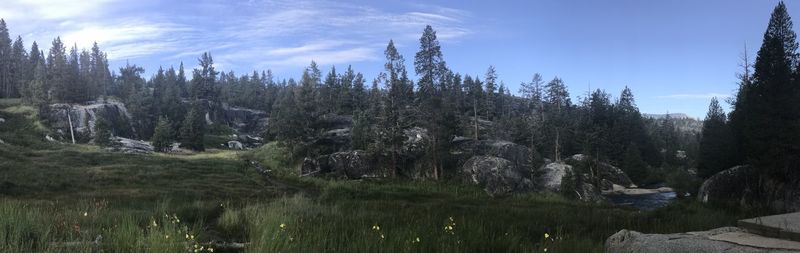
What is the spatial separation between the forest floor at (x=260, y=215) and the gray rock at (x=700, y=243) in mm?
486

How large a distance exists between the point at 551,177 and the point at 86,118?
95697 mm

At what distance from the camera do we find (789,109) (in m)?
38.4

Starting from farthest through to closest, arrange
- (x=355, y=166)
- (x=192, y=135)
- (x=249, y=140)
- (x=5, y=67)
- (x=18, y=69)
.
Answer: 1. (x=18, y=69)
2. (x=249, y=140)
3. (x=5, y=67)
4. (x=192, y=135)
5. (x=355, y=166)

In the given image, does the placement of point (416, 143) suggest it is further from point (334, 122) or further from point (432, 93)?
point (334, 122)

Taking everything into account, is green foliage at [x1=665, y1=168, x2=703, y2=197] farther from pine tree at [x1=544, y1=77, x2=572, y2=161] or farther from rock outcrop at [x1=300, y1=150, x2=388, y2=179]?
rock outcrop at [x1=300, y1=150, x2=388, y2=179]

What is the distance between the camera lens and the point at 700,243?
6.79 metres

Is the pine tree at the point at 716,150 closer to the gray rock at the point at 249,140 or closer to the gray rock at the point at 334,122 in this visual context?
the gray rock at the point at 334,122

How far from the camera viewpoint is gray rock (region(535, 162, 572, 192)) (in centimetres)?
5112

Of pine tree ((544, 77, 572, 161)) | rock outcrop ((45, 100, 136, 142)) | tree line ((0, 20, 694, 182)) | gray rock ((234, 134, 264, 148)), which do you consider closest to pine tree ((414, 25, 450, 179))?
tree line ((0, 20, 694, 182))

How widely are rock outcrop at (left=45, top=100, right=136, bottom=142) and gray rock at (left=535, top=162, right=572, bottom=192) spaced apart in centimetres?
7833

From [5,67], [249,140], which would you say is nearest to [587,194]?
[249,140]

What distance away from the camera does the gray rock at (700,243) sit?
6.44 meters

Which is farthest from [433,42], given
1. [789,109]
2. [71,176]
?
[71,176]

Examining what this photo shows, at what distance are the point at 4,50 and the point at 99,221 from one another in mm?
159101
